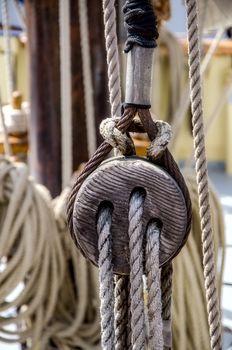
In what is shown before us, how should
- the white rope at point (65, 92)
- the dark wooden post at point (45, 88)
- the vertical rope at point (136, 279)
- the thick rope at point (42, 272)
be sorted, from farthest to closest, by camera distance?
the dark wooden post at point (45, 88), the white rope at point (65, 92), the thick rope at point (42, 272), the vertical rope at point (136, 279)

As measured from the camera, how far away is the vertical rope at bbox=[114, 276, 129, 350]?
0.63 meters

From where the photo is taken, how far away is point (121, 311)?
63cm

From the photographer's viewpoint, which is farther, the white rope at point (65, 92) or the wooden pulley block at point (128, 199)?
the white rope at point (65, 92)

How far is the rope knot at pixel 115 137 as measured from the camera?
23.6 inches

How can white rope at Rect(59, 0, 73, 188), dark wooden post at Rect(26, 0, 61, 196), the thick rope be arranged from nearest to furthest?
1. the thick rope
2. white rope at Rect(59, 0, 73, 188)
3. dark wooden post at Rect(26, 0, 61, 196)

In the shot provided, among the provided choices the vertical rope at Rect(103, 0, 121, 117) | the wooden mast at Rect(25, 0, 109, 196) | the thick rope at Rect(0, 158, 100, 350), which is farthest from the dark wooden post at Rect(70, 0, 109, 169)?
the vertical rope at Rect(103, 0, 121, 117)

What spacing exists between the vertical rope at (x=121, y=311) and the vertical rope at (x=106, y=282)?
4cm

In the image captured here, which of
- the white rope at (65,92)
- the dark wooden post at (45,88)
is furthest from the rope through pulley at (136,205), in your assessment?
the dark wooden post at (45,88)

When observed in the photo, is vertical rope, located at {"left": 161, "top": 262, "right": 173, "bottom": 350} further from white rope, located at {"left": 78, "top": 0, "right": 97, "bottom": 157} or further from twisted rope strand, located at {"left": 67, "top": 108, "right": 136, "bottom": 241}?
white rope, located at {"left": 78, "top": 0, "right": 97, "bottom": 157}

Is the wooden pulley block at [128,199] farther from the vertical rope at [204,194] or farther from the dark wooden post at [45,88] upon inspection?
the dark wooden post at [45,88]

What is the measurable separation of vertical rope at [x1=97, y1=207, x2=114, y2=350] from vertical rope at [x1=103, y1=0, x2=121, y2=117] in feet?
0.39

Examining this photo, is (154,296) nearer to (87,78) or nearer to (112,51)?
(112,51)

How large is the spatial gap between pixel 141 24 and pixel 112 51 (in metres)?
0.05

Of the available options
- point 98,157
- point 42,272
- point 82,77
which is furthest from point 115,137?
point 82,77
